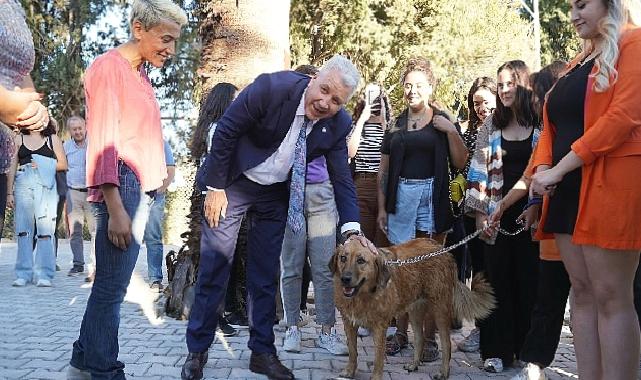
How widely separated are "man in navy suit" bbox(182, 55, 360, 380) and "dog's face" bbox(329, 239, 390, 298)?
133mm

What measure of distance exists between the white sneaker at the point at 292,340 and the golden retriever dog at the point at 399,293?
702 millimetres

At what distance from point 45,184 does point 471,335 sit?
566 cm

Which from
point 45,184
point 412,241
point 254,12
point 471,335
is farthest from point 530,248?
point 45,184

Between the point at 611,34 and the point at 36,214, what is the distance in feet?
23.7

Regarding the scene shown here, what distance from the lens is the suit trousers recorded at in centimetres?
411

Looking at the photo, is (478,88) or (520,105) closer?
(520,105)

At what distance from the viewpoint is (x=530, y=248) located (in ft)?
14.4

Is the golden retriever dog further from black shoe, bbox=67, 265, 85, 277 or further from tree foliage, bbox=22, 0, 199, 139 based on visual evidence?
tree foliage, bbox=22, 0, 199, 139

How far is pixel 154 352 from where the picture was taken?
4.78 m

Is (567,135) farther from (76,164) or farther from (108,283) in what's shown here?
(76,164)

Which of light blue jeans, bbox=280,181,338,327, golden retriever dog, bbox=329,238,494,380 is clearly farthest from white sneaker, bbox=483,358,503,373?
light blue jeans, bbox=280,181,338,327

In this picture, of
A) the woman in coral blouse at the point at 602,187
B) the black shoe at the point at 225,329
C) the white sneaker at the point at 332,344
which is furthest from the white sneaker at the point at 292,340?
the woman in coral blouse at the point at 602,187

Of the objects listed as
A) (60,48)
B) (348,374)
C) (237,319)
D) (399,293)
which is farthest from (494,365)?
(60,48)

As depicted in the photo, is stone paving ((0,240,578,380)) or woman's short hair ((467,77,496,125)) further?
woman's short hair ((467,77,496,125))
